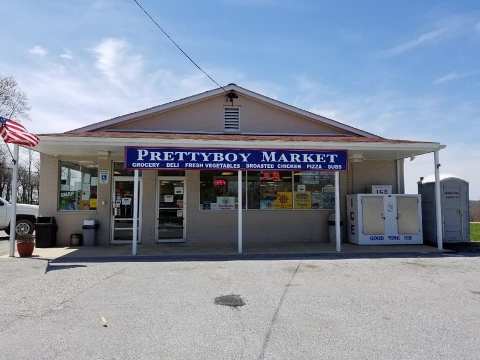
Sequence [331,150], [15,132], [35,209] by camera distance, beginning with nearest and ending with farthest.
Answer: [15,132] → [331,150] → [35,209]

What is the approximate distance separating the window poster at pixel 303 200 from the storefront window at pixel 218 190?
222 cm

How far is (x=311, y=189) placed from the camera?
52.2 feet

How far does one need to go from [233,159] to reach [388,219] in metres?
5.86

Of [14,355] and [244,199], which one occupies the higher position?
[244,199]

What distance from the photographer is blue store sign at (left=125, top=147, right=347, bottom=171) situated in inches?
497

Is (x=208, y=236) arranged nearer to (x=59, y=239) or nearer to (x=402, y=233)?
(x=59, y=239)

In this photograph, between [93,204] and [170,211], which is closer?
[93,204]

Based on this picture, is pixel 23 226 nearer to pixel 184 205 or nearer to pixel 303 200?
pixel 184 205

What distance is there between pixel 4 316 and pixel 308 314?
427cm

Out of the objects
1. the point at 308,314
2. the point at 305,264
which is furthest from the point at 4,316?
the point at 305,264

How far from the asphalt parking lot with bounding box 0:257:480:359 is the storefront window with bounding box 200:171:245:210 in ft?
16.8

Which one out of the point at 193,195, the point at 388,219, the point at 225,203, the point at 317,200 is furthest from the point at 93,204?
the point at 388,219

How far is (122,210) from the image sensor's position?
1536 cm

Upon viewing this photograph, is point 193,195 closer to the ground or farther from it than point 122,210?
farther from it
